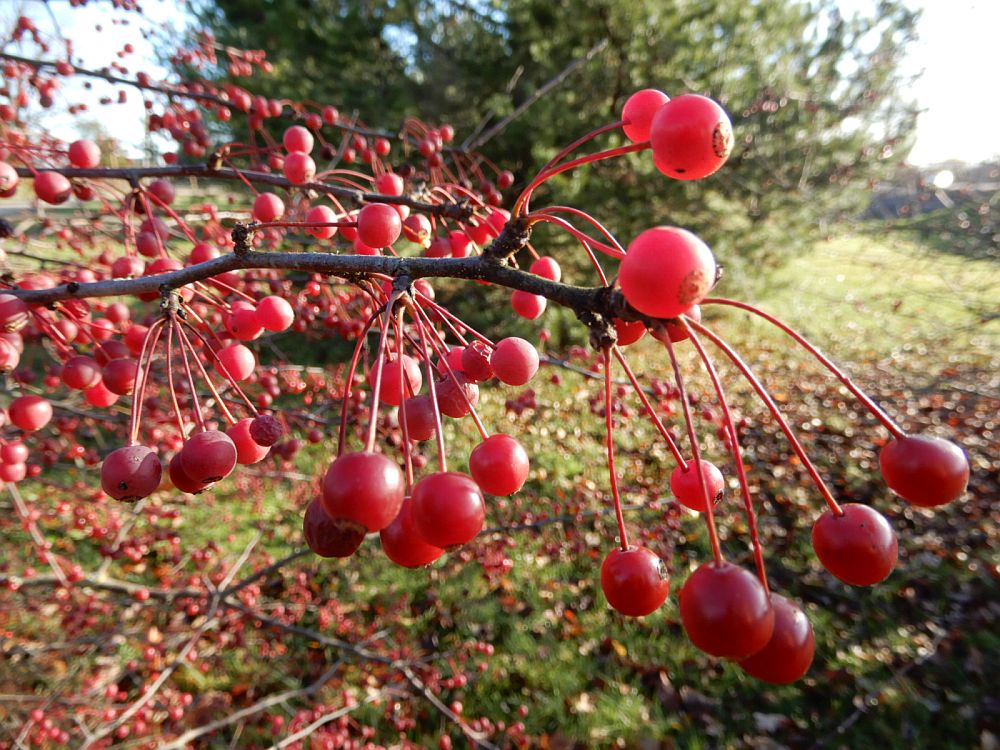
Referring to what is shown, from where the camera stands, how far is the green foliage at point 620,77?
6062mm

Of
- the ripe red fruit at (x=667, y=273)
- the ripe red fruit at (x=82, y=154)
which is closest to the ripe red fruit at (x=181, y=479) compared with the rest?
the ripe red fruit at (x=667, y=273)

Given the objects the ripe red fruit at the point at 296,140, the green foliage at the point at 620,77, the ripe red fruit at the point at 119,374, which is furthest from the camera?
the green foliage at the point at 620,77

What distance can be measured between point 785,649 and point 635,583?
0.23 meters

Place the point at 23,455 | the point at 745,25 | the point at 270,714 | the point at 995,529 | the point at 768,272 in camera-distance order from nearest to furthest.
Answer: the point at 23,455 → the point at 270,714 → the point at 995,529 → the point at 745,25 → the point at 768,272

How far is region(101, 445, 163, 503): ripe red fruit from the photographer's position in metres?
0.99

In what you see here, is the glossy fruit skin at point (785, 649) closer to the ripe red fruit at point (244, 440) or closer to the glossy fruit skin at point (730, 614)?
the glossy fruit skin at point (730, 614)

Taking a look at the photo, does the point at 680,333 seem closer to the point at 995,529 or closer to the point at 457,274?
the point at 457,274

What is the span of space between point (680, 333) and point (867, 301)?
11.9 m

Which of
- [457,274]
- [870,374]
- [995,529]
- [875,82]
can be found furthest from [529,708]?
[875,82]

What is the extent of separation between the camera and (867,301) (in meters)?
10.3

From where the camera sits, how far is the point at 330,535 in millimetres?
791

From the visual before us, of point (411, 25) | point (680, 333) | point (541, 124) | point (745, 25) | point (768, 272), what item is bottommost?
point (768, 272)

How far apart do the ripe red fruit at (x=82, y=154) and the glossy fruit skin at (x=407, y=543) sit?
2.08 meters

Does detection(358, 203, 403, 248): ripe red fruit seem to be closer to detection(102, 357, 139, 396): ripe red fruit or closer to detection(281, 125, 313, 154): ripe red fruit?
detection(102, 357, 139, 396): ripe red fruit
